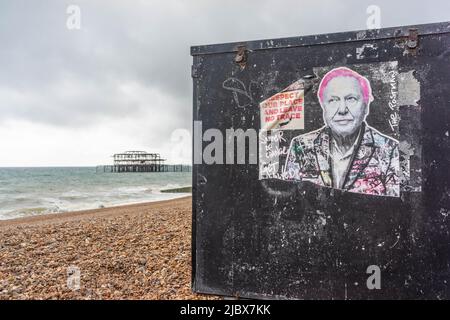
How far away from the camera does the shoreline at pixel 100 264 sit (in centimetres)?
417

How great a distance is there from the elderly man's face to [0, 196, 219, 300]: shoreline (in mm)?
2146

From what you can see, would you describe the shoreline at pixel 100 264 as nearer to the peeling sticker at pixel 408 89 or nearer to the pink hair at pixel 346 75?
the pink hair at pixel 346 75

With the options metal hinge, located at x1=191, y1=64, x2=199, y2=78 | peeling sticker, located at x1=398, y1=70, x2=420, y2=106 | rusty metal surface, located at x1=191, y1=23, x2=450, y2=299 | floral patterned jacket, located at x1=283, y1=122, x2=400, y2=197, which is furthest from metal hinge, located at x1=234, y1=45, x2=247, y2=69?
peeling sticker, located at x1=398, y1=70, x2=420, y2=106

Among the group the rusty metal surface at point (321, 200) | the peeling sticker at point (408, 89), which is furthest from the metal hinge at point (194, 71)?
the peeling sticker at point (408, 89)

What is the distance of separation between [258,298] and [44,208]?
20.2 meters

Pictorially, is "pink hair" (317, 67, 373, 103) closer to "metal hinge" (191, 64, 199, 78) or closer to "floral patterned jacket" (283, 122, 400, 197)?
"floral patterned jacket" (283, 122, 400, 197)

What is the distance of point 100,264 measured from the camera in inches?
208

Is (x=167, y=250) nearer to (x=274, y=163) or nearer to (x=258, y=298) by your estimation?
(x=258, y=298)

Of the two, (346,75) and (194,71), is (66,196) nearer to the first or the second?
(194,71)

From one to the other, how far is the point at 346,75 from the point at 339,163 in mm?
804

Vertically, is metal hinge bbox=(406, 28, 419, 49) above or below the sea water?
above

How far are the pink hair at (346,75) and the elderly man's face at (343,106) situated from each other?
26 millimetres

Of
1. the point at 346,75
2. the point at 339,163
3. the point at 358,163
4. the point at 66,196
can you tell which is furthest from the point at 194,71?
the point at 66,196

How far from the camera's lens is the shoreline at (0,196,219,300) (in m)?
4.17
